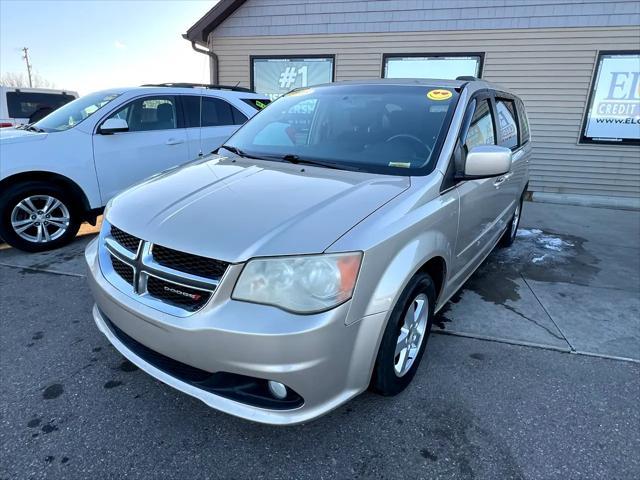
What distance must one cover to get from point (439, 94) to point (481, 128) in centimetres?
45

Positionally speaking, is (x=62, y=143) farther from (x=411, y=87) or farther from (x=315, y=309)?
(x=315, y=309)

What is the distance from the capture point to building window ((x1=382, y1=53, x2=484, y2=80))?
7953 millimetres

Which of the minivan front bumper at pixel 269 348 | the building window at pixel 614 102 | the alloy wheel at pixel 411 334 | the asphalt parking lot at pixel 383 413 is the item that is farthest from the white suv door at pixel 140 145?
the building window at pixel 614 102

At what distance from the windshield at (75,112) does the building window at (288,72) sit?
4.14 metres

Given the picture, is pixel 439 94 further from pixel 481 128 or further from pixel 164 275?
pixel 164 275

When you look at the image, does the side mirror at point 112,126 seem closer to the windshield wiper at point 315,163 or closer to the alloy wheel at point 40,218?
the alloy wheel at point 40,218

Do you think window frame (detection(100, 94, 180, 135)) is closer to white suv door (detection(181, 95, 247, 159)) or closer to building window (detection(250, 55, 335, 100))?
white suv door (detection(181, 95, 247, 159))

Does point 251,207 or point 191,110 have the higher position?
point 191,110

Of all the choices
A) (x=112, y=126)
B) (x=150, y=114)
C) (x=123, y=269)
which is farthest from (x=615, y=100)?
(x=123, y=269)

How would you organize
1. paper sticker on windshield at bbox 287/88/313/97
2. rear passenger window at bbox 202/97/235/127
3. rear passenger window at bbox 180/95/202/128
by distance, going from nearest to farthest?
paper sticker on windshield at bbox 287/88/313/97 < rear passenger window at bbox 180/95/202/128 < rear passenger window at bbox 202/97/235/127

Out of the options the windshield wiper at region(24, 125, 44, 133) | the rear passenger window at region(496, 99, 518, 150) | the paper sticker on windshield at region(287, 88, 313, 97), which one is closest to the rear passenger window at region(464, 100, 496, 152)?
the rear passenger window at region(496, 99, 518, 150)

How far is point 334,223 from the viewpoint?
1858mm

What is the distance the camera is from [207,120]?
562cm

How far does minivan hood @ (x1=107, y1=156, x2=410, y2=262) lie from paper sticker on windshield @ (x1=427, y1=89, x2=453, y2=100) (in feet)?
2.90
